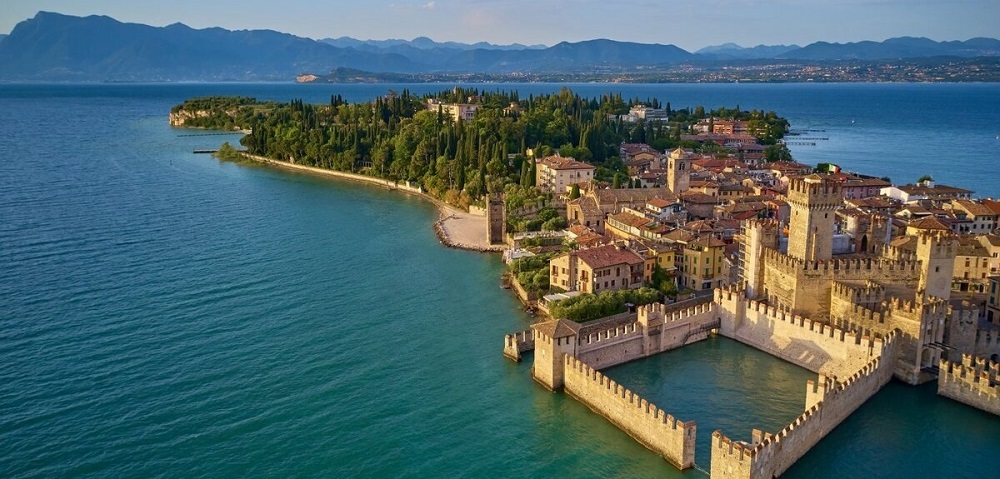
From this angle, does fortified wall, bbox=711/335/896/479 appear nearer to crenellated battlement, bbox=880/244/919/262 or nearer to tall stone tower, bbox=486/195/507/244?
crenellated battlement, bbox=880/244/919/262

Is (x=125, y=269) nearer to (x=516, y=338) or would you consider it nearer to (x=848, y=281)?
(x=516, y=338)

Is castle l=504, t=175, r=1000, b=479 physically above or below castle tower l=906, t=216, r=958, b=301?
below

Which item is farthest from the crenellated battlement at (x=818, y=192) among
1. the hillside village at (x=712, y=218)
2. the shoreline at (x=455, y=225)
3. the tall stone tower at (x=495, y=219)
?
the tall stone tower at (x=495, y=219)

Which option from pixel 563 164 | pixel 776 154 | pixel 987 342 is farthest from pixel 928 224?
pixel 776 154

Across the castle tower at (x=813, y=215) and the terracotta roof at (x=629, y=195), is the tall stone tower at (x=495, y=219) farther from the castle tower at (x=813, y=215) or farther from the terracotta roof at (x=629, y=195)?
the castle tower at (x=813, y=215)

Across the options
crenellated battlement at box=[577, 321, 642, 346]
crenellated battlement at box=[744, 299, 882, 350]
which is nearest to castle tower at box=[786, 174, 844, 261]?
crenellated battlement at box=[744, 299, 882, 350]
